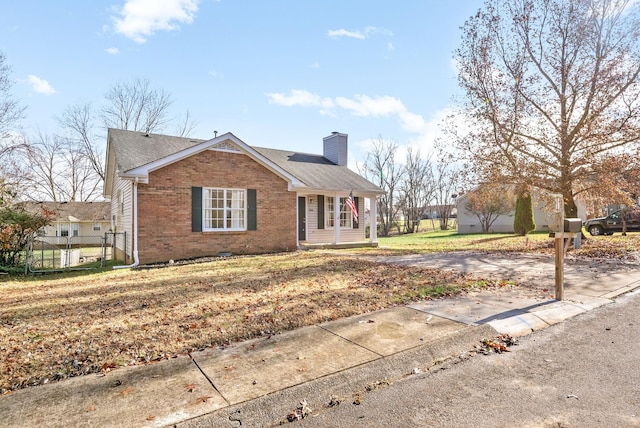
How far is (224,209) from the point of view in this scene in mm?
13594

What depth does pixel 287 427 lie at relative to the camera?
8.86 feet

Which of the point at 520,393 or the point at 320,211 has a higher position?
the point at 320,211

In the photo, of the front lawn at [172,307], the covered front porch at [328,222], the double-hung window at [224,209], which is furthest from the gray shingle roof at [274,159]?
the front lawn at [172,307]

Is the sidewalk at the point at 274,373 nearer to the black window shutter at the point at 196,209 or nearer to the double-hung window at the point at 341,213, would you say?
the black window shutter at the point at 196,209

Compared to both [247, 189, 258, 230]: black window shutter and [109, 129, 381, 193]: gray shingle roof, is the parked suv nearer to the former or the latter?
[109, 129, 381, 193]: gray shingle roof

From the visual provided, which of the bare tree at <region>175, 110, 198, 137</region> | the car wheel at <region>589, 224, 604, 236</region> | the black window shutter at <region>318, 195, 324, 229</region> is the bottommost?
the car wheel at <region>589, 224, 604, 236</region>

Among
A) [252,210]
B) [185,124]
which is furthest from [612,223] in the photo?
[185,124]

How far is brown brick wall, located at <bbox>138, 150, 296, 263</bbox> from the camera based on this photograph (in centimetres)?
1214

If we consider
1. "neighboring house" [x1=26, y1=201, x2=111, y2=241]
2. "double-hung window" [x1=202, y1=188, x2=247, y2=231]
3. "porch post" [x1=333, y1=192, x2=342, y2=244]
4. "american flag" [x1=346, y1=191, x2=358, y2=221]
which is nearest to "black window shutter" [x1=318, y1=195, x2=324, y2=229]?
"porch post" [x1=333, y1=192, x2=342, y2=244]

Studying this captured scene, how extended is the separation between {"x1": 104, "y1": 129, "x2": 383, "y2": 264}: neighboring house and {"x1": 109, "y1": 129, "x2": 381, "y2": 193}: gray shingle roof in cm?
4

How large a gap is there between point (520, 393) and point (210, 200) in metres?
11.8

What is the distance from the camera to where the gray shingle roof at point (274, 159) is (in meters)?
13.7

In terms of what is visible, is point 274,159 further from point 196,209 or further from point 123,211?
point 123,211

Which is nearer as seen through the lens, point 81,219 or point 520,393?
point 520,393
